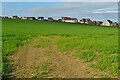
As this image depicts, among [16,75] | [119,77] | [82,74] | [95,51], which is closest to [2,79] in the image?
[16,75]

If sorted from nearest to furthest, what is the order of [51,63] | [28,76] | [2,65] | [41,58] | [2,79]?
[2,79]
[28,76]
[2,65]
[51,63]
[41,58]

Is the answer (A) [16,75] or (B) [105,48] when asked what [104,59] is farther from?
(A) [16,75]

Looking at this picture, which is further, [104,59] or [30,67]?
[104,59]

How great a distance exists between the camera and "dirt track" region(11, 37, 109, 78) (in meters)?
10.9

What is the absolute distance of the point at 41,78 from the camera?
10344 mm

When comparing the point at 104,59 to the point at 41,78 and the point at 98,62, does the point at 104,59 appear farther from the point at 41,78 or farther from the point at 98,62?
the point at 41,78

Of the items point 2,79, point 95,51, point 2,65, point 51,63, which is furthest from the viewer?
point 95,51

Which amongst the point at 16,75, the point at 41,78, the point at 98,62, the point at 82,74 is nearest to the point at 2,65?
the point at 16,75

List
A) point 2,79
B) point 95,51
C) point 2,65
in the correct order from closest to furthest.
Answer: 1. point 2,79
2. point 2,65
3. point 95,51

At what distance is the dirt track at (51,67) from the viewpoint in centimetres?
1088

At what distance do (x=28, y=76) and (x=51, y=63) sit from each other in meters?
2.32

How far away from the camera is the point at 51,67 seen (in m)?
12.0

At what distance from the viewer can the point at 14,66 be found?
12.1 m

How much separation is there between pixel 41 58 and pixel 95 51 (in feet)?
11.0
